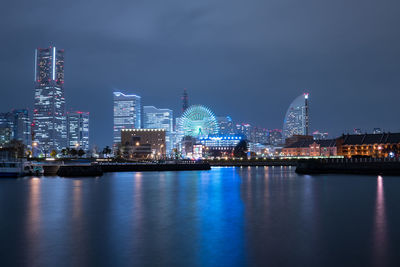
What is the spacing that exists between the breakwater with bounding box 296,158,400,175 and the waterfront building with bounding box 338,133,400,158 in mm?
51312

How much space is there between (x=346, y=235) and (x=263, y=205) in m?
16.2

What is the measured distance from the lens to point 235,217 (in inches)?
1345

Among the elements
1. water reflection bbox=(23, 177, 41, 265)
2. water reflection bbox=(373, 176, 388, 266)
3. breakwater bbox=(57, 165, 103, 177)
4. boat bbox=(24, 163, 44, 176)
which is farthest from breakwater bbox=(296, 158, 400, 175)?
water reflection bbox=(23, 177, 41, 265)

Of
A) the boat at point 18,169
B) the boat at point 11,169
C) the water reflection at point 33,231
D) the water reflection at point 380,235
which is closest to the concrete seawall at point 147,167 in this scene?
the boat at point 18,169

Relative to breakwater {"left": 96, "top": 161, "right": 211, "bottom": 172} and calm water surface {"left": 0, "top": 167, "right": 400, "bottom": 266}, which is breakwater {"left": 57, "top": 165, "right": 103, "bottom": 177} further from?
calm water surface {"left": 0, "top": 167, "right": 400, "bottom": 266}

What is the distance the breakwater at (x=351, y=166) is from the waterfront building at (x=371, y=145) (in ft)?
168

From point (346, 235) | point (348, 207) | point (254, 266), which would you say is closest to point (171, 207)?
point (348, 207)

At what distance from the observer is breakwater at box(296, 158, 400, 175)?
91000mm

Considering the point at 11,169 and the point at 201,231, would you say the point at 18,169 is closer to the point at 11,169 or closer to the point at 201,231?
the point at 11,169

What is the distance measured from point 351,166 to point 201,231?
7956 centimetres

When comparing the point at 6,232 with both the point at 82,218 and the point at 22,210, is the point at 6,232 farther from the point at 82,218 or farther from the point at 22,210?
the point at 22,210

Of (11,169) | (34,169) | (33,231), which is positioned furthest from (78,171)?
(33,231)

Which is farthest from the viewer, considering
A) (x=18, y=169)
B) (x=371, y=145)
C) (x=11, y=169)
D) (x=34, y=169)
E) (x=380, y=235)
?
(x=371, y=145)

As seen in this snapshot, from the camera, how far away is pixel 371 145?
167625 mm
